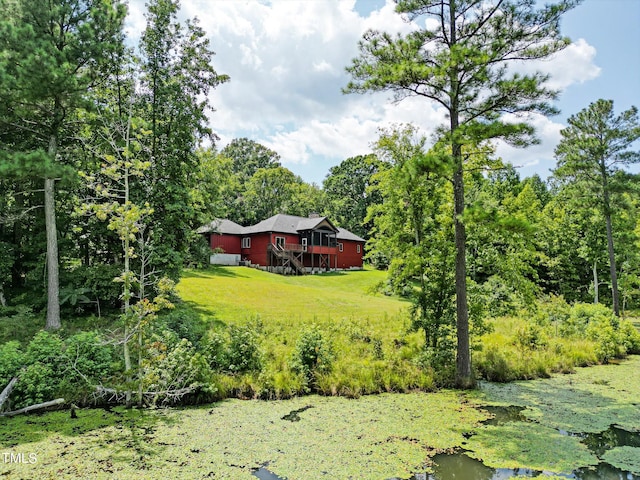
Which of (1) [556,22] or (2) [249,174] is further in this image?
(2) [249,174]

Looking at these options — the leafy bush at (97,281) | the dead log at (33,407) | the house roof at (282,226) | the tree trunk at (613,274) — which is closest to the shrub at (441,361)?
the dead log at (33,407)

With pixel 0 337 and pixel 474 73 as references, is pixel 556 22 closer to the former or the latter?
pixel 474 73

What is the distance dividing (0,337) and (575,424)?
1175 cm

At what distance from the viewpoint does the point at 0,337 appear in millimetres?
8617

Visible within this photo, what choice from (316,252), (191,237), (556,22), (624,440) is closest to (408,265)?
(624,440)

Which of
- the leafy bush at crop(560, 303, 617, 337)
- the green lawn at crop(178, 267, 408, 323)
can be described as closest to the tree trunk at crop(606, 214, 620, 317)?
the leafy bush at crop(560, 303, 617, 337)

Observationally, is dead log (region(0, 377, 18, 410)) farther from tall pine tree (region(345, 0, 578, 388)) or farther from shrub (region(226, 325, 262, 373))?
tall pine tree (region(345, 0, 578, 388))

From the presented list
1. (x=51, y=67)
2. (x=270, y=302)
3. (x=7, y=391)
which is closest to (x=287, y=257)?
(x=270, y=302)

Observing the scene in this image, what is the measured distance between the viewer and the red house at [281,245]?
1156 inches

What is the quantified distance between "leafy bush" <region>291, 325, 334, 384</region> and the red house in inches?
812

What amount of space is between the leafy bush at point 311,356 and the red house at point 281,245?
20.6 metres

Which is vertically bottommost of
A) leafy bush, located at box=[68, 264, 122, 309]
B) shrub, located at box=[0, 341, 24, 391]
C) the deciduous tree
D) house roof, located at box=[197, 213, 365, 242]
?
shrub, located at box=[0, 341, 24, 391]

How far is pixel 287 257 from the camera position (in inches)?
1133

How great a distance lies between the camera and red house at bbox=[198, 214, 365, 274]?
29.4 meters
